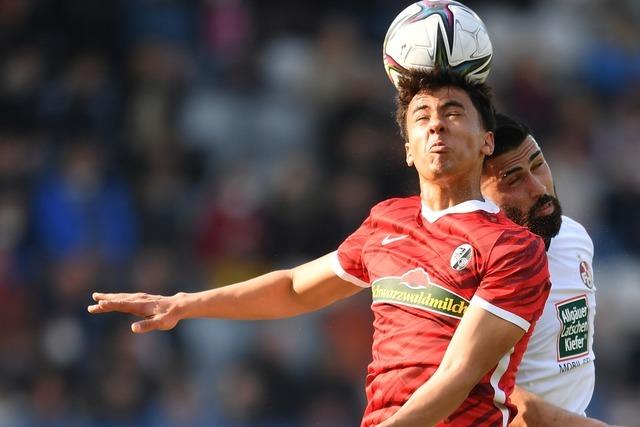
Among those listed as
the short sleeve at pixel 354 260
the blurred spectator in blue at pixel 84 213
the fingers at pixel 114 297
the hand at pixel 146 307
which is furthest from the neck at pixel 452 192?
the blurred spectator in blue at pixel 84 213

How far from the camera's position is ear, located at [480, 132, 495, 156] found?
4387 mm

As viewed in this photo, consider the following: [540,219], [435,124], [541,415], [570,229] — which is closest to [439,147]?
[435,124]

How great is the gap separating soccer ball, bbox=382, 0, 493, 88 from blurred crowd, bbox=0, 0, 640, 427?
517cm

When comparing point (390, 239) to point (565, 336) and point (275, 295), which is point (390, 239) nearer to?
point (275, 295)

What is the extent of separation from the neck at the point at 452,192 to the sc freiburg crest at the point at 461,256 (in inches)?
10.2

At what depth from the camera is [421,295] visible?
4172mm

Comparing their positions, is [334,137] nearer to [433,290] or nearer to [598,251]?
[598,251]

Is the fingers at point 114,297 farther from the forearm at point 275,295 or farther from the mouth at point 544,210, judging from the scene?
the mouth at point 544,210

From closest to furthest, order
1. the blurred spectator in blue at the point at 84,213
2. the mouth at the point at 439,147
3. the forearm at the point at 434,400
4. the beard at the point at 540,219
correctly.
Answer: the forearm at the point at 434,400 → the mouth at the point at 439,147 → the beard at the point at 540,219 → the blurred spectator in blue at the point at 84,213

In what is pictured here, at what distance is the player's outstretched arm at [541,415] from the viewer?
14.7 ft

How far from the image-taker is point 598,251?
10531 millimetres

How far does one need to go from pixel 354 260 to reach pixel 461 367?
915 mm

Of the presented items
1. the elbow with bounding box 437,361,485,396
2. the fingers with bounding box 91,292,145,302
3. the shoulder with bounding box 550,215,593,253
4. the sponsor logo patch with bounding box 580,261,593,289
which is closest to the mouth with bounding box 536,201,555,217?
the shoulder with bounding box 550,215,593,253

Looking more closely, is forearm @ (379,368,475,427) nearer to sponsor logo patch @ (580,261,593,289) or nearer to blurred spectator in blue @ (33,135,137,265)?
sponsor logo patch @ (580,261,593,289)
